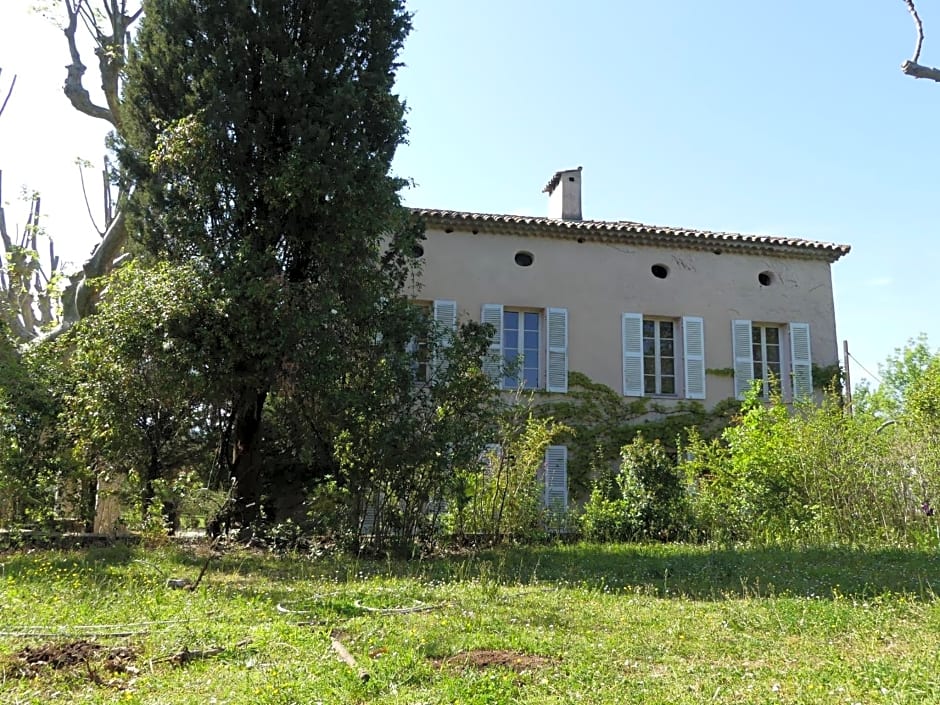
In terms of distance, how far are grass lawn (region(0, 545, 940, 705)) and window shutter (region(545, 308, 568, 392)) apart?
23.6 ft

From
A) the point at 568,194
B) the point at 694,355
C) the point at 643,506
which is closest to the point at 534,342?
the point at 694,355

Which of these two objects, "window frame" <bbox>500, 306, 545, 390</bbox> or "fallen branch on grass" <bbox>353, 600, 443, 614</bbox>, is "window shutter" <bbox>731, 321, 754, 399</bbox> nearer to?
"window frame" <bbox>500, 306, 545, 390</bbox>

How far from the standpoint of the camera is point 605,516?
11312 millimetres

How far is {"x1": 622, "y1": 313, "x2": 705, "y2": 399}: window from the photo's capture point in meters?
15.5

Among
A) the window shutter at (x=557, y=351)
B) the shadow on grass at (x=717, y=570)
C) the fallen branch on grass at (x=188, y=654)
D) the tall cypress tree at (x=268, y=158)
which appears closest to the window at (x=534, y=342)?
the window shutter at (x=557, y=351)

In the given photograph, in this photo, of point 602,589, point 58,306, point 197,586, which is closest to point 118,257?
point 58,306

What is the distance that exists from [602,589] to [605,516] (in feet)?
15.2

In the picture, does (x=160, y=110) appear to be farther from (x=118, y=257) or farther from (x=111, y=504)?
(x=111, y=504)

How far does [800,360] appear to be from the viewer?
16047 mm

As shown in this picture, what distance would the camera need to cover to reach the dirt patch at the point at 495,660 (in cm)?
407

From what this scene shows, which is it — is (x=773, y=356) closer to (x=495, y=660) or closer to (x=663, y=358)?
(x=663, y=358)

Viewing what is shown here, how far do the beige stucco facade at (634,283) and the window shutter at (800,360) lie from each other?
0.05 m

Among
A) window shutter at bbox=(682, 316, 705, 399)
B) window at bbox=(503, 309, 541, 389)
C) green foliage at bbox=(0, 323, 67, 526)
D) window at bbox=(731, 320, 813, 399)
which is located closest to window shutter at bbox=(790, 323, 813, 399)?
window at bbox=(731, 320, 813, 399)

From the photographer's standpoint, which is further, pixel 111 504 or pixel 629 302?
pixel 629 302
